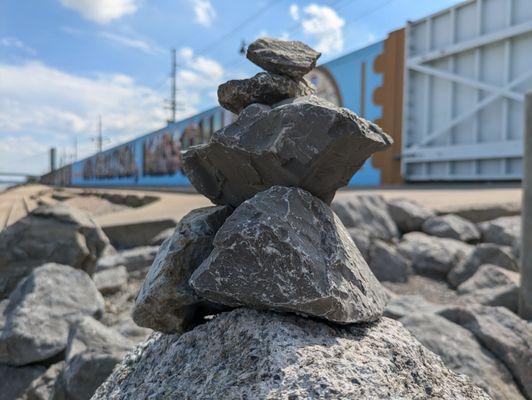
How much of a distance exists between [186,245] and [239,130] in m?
0.44

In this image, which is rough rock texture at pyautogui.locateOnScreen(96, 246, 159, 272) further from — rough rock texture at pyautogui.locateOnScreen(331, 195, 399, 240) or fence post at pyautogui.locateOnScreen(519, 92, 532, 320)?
fence post at pyautogui.locateOnScreen(519, 92, 532, 320)

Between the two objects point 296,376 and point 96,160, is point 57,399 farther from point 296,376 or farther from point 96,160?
point 96,160

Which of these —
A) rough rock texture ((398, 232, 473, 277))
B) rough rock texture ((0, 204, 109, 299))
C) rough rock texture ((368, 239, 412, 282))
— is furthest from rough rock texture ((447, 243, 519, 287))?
rough rock texture ((0, 204, 109, 299))

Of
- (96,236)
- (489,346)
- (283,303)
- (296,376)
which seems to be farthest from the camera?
(96,236)

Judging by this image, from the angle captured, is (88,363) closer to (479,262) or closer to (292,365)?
(292,365)

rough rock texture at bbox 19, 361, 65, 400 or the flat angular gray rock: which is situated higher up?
the flat angular gray rock

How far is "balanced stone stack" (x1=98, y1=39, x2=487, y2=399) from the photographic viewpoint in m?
1.34

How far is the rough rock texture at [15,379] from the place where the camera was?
3.07m

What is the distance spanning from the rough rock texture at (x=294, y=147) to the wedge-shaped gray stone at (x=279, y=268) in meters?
0.12

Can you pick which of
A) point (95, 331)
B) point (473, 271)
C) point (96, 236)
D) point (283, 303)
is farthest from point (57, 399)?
point (473, 271)

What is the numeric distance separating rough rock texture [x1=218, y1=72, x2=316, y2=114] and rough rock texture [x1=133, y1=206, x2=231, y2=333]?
1.45ft

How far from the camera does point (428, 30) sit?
1173 cm

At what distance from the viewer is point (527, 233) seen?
3.59 m

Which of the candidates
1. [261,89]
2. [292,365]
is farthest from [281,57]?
[292,365]
